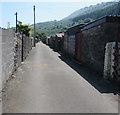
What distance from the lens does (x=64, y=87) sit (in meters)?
8.42

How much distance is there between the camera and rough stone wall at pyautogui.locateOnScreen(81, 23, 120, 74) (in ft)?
36.8

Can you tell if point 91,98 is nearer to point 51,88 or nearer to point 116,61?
point 51,88

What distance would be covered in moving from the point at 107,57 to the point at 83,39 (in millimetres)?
7099

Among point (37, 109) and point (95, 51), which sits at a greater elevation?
point (95, 51)

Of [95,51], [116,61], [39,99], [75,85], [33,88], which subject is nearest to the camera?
[39,99]

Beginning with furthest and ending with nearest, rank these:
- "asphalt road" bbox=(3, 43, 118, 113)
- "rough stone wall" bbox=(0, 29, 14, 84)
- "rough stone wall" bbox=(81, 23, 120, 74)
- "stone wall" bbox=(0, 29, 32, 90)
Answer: "rough stone wall" bbox=(81, 23, 120, 74) → "rough stone wall" bbox=(0, 29, 14, 84) → "stone wall" bbox=(0, 29, 32, 90) → "asphalt road" bbox=(3, 43, 118, 113)

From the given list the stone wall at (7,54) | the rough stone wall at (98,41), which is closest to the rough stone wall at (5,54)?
the stone wall at (7,54)

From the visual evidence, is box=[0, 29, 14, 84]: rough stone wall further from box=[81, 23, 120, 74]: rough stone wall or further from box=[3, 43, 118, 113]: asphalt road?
box=[81, 23, 120, 74]: rough stone wall

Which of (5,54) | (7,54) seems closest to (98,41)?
(7,54)

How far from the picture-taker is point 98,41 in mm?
12586

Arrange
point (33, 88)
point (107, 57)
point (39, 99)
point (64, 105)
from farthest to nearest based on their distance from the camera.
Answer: point (107, 57) < point (33, 88) < point (39, 99) < point (64, 105)

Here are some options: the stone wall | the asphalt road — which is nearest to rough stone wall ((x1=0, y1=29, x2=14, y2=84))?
the stone wall

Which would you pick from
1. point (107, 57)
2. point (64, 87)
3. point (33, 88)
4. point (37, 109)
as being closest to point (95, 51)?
point (107, 57)

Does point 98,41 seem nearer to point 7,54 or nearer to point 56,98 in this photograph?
Answer: point 7,54
